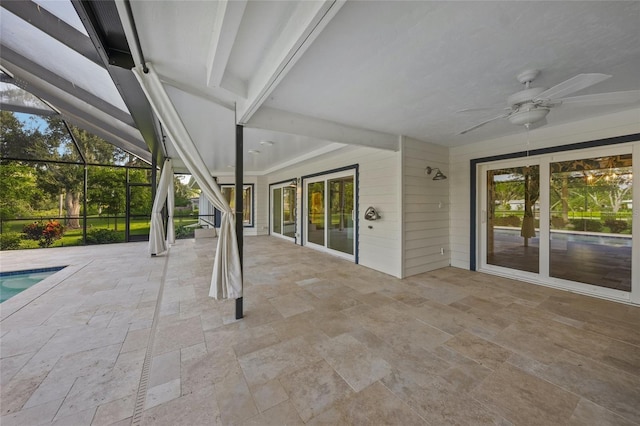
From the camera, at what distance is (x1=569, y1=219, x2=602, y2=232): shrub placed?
3.61 m

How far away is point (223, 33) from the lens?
5.04 feet

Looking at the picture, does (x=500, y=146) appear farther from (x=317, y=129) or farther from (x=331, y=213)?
(x=331, y=213)

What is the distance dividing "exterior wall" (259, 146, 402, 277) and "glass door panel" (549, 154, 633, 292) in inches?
93.6

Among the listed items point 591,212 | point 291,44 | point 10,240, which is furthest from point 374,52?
point 10,240

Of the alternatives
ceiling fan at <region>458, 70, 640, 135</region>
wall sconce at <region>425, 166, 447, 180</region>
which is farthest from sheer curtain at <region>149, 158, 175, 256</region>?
ceiling fan at <region>458, 70, 640, 135</region>

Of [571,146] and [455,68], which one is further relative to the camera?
[571,146]

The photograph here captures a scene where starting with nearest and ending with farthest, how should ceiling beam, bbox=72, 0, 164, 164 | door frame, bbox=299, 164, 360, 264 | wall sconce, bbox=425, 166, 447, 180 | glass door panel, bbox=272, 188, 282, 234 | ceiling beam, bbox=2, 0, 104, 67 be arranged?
1. ceiling beam, bbox=72, 0, 164, 164
2. ceiling beam, bbox=2, 0, 104, 67
3. wall sconce, bbox=425, 166, 447, 180
4. door frame, bbox=299, 164, 360, 264
5. glass door panel, bbox=272, 188, 282, 234

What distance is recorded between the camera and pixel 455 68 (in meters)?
2.08

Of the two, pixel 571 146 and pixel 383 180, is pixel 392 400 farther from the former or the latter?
pixel 571 146

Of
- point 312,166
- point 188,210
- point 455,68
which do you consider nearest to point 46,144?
point 188,210

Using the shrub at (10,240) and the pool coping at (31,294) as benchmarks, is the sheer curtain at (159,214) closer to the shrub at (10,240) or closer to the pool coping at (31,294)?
the pool coping at (31,294)

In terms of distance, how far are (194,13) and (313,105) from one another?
1.52 metres

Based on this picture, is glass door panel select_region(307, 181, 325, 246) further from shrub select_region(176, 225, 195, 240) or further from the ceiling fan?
shrub select_region(176, 225, 195, 240)

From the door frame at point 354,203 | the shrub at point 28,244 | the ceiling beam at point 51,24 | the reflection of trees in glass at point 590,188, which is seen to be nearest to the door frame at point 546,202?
the reflection of trees in glass at point 590,188
